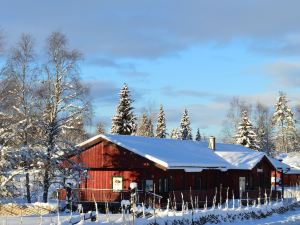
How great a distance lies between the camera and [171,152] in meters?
38.3

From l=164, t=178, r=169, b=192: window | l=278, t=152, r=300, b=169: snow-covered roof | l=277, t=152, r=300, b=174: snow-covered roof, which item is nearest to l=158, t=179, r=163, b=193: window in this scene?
l=164, t=178, r=169, b=192: window

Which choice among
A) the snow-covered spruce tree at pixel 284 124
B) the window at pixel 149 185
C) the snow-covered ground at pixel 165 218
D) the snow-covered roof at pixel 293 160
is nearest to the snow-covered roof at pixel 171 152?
the window at pixel 149 185

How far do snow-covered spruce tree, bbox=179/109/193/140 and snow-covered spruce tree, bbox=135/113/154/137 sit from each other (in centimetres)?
498

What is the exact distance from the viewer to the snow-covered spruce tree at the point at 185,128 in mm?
92500

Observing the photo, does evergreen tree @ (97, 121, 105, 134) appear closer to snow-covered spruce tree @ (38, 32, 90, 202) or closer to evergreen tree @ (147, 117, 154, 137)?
evergreen tree @ (147, 117, 154, 137)

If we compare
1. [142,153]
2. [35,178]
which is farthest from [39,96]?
[142,153]

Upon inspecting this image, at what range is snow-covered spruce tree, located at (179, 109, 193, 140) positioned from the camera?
92500mm

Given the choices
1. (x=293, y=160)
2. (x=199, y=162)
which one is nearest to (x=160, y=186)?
(x=199, y=162)

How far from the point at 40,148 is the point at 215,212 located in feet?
37.2

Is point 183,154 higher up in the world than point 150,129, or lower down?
lower down

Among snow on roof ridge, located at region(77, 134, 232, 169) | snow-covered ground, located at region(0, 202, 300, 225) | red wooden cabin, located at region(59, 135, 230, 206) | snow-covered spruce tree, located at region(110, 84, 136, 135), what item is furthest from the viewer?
snow-covered spruce tree, located at region(110, 84, 136, 135)

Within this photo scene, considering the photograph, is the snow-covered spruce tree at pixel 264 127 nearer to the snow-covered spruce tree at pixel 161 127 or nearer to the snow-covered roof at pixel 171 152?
the snow-covered spruce tree at pixel 161 127

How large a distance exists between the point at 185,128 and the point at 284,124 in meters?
25.7

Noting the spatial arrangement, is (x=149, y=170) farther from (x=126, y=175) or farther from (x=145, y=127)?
(x=145, y=127)
